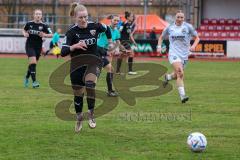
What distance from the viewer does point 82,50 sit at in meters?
10.2

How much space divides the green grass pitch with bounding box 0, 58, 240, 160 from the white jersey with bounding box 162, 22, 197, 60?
1.20m

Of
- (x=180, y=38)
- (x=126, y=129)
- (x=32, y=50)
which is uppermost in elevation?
(x=180, y=38)

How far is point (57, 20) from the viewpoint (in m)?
48.7

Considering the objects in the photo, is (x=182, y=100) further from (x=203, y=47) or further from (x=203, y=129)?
(x=203, y=47)

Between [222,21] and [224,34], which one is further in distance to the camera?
[222,21]

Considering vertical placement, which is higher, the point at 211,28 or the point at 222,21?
the point at 222,21

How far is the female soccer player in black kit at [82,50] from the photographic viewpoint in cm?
1003

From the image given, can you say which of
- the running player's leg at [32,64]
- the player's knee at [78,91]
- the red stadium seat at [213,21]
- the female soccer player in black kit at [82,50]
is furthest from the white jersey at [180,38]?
the red stadium seat at [213,21]

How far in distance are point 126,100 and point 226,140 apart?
573 centimetres

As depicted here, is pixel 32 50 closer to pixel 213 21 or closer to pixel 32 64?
pixel 32 64

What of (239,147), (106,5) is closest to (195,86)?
(239,147)

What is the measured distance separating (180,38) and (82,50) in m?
5.12

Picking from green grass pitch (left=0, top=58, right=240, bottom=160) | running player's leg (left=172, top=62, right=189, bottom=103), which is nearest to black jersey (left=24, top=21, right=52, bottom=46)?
green grass pitch (left=0, top=58, right=240, bottom=160)

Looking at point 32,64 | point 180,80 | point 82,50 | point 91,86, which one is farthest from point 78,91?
point 32,64
